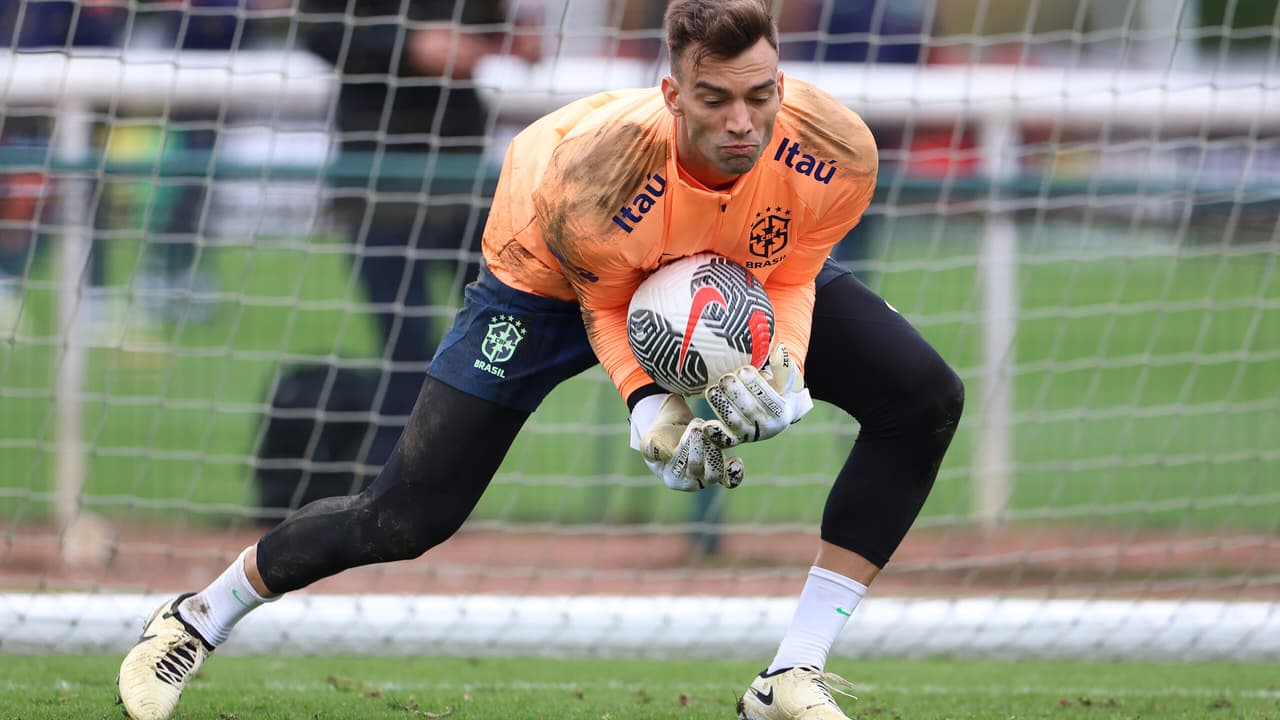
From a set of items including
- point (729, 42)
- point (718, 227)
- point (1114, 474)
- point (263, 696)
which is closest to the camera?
point (729, 42)

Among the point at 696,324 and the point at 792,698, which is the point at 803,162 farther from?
the point at 792,698

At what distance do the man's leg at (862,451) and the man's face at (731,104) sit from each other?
0.66 m

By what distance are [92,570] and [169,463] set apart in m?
1.38

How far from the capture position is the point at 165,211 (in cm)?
639

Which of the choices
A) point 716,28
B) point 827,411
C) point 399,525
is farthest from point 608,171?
point 827,411

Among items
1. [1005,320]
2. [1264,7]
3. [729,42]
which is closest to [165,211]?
[1005,320]

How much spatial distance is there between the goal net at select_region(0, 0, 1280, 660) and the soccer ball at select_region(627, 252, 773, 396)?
2134 mm

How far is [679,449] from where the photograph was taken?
10.0ft

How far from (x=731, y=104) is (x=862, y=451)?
104 cm

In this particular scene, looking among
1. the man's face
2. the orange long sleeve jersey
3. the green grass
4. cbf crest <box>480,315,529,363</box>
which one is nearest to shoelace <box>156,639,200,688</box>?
the green grass

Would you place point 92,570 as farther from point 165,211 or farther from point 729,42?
point 729,42

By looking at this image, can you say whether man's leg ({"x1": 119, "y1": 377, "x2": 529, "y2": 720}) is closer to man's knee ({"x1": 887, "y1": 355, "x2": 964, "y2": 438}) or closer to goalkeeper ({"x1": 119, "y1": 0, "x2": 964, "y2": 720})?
goalkeeper ({"x1": 119, "y1": 0, "x2": 964, "y2": 720})

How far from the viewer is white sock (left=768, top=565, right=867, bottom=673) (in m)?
3.55

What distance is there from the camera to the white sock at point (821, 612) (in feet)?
11.7
